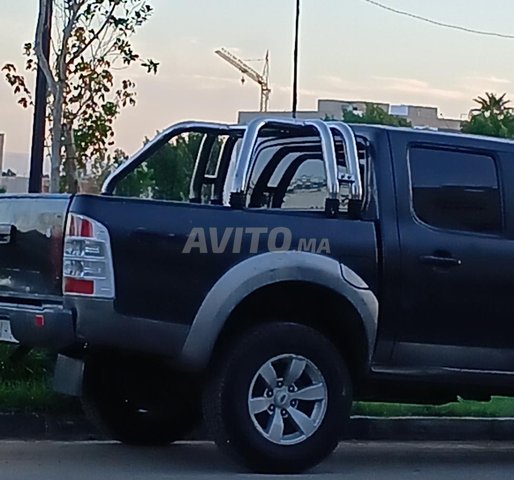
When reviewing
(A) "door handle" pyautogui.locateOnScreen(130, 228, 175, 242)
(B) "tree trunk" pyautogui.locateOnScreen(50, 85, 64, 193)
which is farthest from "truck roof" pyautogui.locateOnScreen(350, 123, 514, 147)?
(B) "tree trunk" pyautogui.locateOnScreen(50, 85, 64, 193)

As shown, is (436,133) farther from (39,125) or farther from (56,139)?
(56,139)

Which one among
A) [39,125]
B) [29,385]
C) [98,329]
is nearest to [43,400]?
[29,385]

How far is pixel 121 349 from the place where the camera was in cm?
736

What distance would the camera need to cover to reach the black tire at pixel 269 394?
7.50 metres

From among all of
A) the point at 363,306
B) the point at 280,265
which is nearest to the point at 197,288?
the point at 280,265

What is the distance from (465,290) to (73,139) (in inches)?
282

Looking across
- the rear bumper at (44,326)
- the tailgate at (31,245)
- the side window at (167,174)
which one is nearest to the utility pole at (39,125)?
the side window at (167,174)

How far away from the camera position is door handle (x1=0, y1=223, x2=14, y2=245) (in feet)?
Answer: 25.4

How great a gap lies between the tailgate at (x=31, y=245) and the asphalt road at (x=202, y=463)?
103cm

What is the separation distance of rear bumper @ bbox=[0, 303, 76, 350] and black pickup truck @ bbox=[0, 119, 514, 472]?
0.03 ft

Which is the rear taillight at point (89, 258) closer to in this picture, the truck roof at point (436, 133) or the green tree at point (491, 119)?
the truck roof at point (436, 133)

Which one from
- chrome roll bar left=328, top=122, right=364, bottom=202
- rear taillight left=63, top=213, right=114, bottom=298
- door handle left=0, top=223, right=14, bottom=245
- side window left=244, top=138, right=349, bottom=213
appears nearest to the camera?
rear taillight left=63, top=213, right=114, bottom=298

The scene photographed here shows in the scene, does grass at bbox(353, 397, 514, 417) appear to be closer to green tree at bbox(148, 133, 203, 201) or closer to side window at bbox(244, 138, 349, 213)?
side window at bbox(244, 138, 349, 213)

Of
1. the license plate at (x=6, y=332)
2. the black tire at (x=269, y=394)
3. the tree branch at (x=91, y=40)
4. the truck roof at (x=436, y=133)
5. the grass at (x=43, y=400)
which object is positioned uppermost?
the tree branch at (x=91, y=40)
